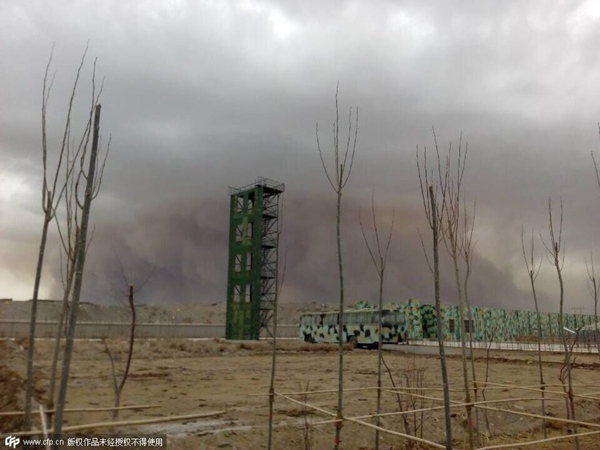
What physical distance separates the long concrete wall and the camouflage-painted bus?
13.8 m

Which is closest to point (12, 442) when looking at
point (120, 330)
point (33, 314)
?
point (33, 314)

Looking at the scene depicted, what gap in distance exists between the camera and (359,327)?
3953 centimetres

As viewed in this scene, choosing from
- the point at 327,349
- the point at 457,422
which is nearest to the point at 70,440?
the point at 457,422

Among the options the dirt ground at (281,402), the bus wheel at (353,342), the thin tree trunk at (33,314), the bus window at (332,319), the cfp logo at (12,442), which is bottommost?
the bus wheel at (353,342)

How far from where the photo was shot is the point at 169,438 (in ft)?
27.9

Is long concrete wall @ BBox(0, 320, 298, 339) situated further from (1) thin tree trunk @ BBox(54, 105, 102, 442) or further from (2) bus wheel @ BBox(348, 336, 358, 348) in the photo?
(1) thin tree trunk @ BBox(54, 105, 102, 442)

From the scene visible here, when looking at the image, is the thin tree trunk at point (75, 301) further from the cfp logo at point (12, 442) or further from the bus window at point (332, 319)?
the bus window at point (332, 319)

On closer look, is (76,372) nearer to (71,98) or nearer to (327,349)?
(71,98)

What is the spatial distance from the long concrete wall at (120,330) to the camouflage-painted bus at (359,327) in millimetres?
13800

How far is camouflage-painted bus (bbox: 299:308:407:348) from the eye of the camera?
37.0 meters

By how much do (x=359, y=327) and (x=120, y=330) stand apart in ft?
86.5

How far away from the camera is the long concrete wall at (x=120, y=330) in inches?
1592

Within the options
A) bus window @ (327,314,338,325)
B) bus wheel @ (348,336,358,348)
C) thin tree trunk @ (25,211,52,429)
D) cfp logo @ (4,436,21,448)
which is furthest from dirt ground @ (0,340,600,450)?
bus window @ (327,314,338,325)

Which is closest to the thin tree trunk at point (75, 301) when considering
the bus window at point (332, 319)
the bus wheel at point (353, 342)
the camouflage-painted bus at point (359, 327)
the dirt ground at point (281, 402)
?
the dirt ground at point (281, 402)
